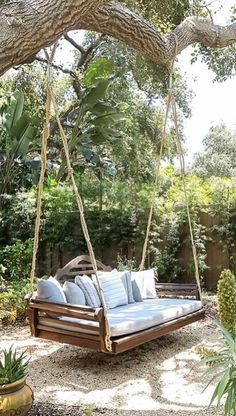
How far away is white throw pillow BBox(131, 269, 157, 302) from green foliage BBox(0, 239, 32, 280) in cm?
256

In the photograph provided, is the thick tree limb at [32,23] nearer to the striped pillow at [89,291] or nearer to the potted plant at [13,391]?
the potted plant at [13,391]

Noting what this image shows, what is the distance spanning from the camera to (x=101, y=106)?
7625mm

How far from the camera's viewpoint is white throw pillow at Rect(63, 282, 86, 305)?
4660mm

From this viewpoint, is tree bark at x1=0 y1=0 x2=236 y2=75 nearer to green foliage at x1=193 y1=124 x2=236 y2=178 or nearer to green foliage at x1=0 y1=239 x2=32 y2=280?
green foliage at x1=0 y1=239 x2=32 y2=280

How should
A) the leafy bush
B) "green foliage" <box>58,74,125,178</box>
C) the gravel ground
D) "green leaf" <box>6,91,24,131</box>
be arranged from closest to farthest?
the gravel ground
the leafy bush
"green leaf" <box>6,91,24,131</box>
"green foliage" <box>58,74,125,178</box>

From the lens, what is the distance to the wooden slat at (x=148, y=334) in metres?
4.00

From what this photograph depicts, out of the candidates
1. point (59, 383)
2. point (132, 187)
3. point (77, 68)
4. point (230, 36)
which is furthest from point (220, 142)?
point (59, 383)

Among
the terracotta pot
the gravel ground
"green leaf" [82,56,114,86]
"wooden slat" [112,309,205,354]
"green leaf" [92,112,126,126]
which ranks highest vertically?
"green leaf" [82,56,114,86]

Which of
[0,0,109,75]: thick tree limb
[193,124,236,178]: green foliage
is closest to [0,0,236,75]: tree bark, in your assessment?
[0,0,109,75]: thick tree limb

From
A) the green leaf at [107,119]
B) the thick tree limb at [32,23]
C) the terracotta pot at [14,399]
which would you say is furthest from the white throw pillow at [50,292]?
the green leaf at [107,119]

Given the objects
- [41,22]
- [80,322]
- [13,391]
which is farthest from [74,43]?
[13,391]

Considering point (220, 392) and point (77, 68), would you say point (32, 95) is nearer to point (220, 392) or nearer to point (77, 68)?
point (77, 68)

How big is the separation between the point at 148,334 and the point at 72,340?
2.30 ft

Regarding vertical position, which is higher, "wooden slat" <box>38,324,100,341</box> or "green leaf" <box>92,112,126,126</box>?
"green leaf" <box>92,112,126,126</box>
